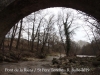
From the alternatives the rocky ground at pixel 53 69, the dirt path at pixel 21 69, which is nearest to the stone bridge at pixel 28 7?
the rocky ground at pixel 53 69

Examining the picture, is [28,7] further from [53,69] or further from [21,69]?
[53,69]

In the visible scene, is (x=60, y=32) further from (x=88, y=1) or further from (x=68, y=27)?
(x=88, y=1)

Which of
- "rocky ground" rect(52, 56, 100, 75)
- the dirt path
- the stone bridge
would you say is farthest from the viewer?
the dirt path

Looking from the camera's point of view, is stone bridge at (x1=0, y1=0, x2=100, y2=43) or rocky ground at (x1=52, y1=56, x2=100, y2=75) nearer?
stone bridge at (x1=0, y1=0, x2=100, y2=43)

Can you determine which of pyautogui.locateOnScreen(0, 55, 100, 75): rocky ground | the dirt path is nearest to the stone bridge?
pyautogui.locateOnScreen(0, 55, 100, 75): rocky ground

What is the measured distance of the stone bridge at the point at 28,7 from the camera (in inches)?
116

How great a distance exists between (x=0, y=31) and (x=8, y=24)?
340 mm

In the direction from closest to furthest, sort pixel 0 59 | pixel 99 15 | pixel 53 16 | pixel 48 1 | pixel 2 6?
Result: 1. pixel 2 6
2. pixel 99 15
3. pixel 48 1
4. pixel 0 59
5. pixel 53 16

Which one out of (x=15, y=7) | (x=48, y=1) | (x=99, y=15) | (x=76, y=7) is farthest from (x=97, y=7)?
(x=15, y=7)

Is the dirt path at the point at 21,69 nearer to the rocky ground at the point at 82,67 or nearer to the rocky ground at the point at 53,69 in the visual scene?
the rocky ground at the point at 53,69

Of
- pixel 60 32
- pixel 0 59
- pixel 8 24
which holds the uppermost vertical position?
pixel 60 32

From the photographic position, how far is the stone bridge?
2939mm

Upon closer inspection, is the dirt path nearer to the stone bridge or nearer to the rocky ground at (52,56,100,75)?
the rocky ground at (52,56,100,75)

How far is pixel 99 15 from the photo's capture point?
3.12 meters
